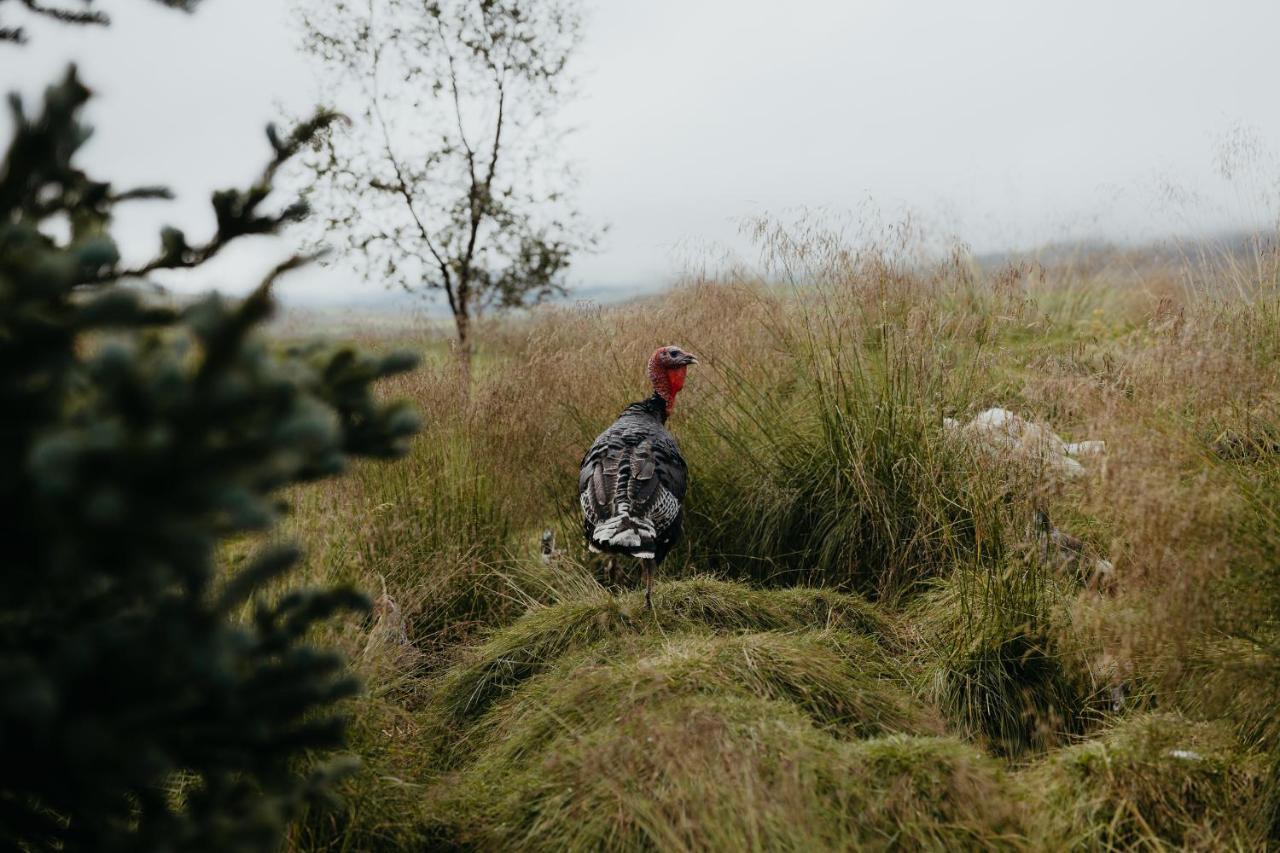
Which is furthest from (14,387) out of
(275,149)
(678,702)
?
(678,702)

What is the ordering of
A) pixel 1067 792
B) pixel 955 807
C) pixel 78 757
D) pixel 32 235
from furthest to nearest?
pixel 1067 792
pixel 955 807
pixel 32 235
pixel 78 757

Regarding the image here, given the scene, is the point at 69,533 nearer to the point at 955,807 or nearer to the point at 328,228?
the point at 955,807

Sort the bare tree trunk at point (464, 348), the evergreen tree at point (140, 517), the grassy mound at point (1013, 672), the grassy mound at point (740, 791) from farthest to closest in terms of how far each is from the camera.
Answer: the bare tree trunk at point (464, 348) → the grassy mound at point (1013, 672) → the grassy mound at point (740, 791) → the evergreen tree at point (140, 517)

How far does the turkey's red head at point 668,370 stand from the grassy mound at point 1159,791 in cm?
256

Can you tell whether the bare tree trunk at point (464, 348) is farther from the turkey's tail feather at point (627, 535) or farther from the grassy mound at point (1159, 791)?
the grassy mound at point (1159, 791)

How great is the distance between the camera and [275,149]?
1538 mm

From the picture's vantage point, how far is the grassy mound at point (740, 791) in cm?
202

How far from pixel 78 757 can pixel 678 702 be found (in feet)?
5.51

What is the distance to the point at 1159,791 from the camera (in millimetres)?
2424

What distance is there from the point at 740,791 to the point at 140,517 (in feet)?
5.00

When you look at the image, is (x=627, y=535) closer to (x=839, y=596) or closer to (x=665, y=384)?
(x=839, y=596)

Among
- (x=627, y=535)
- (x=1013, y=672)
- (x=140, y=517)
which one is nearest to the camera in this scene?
(x=140, y=517)

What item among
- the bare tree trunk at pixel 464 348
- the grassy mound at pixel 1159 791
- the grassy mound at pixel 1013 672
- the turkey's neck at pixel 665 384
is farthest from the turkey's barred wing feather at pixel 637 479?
the grassy mound at pixel 1159 791

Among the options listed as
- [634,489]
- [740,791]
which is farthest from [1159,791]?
[634,489]
